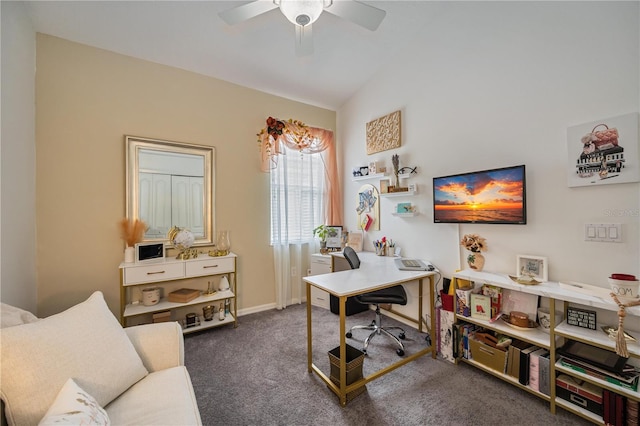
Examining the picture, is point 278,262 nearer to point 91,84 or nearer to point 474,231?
point 474,231

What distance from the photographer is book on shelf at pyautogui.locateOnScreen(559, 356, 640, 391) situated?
55.4 inches

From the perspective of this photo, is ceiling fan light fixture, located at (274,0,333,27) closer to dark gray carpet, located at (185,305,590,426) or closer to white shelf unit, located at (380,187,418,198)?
white shelf unit, located at (380,187,418,198)

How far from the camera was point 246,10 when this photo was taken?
1751mm

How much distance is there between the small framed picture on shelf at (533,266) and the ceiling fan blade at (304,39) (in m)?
2.37

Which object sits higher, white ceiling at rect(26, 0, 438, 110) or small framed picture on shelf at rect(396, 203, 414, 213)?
white ceiling at rect(26, 0, 438, 110)

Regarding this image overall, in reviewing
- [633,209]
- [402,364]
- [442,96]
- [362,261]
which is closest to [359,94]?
[442,96]

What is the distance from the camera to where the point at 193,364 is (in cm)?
218

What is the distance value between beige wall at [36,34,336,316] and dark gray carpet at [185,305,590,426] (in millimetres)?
1249

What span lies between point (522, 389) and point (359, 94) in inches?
139

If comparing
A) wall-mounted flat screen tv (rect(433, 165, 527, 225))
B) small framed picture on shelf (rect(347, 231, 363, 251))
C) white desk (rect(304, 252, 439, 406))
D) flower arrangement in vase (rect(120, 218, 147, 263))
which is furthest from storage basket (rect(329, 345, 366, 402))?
flower arrangement in vase (rect(120, 218, 147, 263))

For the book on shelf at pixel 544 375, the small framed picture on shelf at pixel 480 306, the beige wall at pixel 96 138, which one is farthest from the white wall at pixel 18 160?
the book on shelf at pixel 544 375

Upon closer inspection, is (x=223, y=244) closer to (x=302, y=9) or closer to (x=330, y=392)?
(x=330, y=392)

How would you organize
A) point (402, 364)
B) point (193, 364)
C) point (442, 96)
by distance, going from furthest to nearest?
point (442, 96) < point (193, 364) < point (402, 364)

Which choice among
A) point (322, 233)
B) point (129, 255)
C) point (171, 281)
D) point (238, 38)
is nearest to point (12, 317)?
point (129, 255)
